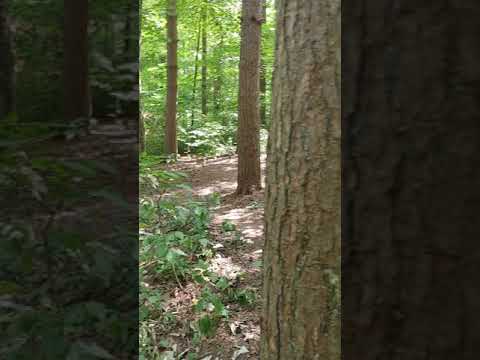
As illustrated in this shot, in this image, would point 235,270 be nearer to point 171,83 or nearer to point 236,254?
point 236,254

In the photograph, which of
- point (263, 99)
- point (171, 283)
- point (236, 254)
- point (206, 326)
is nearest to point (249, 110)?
point (236, 254)

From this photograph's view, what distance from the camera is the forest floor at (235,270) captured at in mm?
4086

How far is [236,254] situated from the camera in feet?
19.6

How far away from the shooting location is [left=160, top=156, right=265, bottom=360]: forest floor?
409cm

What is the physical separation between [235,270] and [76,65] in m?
4.67

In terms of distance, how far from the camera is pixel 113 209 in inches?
36.0

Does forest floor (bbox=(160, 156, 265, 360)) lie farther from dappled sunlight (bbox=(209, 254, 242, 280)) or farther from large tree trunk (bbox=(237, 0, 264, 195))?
large tree trunk (bbox=(237, 0, 264, 195))

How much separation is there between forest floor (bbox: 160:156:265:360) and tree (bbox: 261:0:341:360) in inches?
39.8

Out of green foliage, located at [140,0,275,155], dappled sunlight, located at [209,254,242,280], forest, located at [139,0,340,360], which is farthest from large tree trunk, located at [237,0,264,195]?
green foliage, located at [140,0,275,155]

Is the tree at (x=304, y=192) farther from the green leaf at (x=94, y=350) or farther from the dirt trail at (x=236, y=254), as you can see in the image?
the green leaf at (x=94, y=350)

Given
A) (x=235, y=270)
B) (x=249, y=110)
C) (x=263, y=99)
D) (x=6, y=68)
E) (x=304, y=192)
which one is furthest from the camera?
(x=263, y=99)
